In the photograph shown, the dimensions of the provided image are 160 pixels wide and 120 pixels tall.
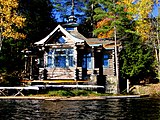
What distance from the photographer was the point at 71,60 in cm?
3142

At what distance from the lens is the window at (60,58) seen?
31469 millimetres

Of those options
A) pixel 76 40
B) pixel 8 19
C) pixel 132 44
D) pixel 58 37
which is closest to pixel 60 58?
pixel 58 37

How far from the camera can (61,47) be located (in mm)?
31547

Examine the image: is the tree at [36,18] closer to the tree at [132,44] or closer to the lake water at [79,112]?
the tree at [132,44]

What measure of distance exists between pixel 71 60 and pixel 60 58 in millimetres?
1362

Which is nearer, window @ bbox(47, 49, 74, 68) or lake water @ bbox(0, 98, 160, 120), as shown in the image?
lake water @ bbox(0, 98, 160, 120)

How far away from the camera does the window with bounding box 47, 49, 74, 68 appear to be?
103 feet

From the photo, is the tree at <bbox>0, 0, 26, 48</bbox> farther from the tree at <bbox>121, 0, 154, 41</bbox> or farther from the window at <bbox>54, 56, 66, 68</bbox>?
the tree at <bbox>121, 0, 154, 41</bbox>

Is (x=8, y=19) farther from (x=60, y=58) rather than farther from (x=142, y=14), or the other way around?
(x=142, y=14)

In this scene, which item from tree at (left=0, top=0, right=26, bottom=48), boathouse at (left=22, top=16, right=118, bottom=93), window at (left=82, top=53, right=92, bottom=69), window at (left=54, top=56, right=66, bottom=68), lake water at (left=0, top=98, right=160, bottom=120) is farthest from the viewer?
window at (left=82, top=53, right=92, bottom=69)

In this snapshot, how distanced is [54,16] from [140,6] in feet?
70.5

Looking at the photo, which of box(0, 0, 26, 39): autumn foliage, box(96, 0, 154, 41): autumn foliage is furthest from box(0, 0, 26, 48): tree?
box(96, 0, 154, 41): autumn foliage

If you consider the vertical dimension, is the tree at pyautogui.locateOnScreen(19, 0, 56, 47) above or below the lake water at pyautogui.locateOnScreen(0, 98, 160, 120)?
above

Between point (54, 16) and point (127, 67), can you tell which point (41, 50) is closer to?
point (127, 67)
